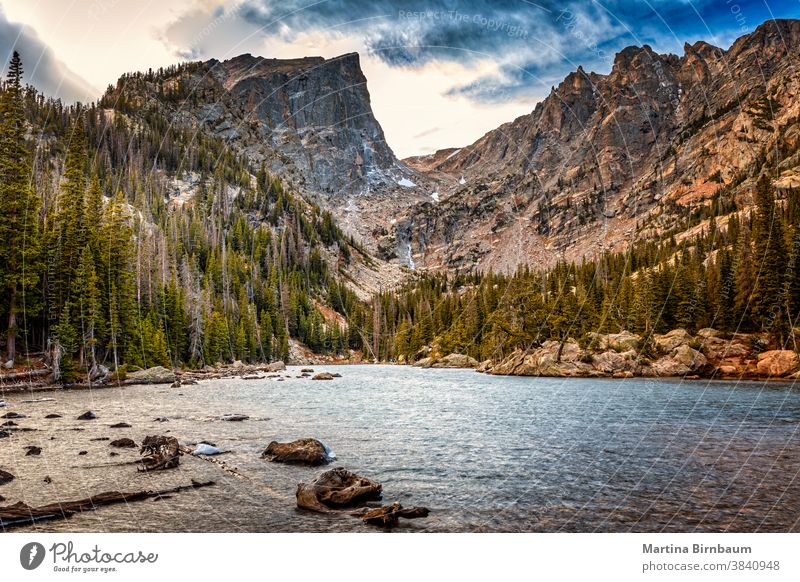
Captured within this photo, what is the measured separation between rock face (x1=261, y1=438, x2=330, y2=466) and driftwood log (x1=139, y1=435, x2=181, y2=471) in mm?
2644

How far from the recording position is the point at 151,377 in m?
45.6

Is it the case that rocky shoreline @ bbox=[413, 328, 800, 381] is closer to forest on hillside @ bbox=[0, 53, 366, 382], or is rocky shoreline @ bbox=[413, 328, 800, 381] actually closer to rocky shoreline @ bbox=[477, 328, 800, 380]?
rocky shoreline @ bbox=[477, 328, 800, 380]

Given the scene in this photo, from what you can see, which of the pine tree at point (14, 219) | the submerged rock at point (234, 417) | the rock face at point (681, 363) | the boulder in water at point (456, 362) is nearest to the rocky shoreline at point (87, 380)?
the pine tree at point (14, 219)

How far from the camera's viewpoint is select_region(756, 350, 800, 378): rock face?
143 feet

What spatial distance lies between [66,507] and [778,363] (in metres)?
55.0

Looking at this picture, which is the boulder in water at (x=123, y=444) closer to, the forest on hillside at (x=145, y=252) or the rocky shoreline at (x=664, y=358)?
the forest on hillside at (x=145, y=252)

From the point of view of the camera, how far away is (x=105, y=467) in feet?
42.9

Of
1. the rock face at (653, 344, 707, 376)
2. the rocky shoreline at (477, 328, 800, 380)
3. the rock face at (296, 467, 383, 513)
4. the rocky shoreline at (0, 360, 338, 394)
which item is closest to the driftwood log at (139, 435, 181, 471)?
the rock face at (296, 467, 383, 513)

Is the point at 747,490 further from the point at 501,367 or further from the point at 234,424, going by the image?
the point at 501,367

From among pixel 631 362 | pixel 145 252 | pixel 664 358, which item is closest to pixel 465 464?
pixel 631 362

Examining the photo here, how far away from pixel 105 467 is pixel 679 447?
1895 centimetres

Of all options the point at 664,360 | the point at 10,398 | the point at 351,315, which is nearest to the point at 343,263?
the point at 351,315

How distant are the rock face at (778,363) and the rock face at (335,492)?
48.5m

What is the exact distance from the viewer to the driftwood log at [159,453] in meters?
13.4
